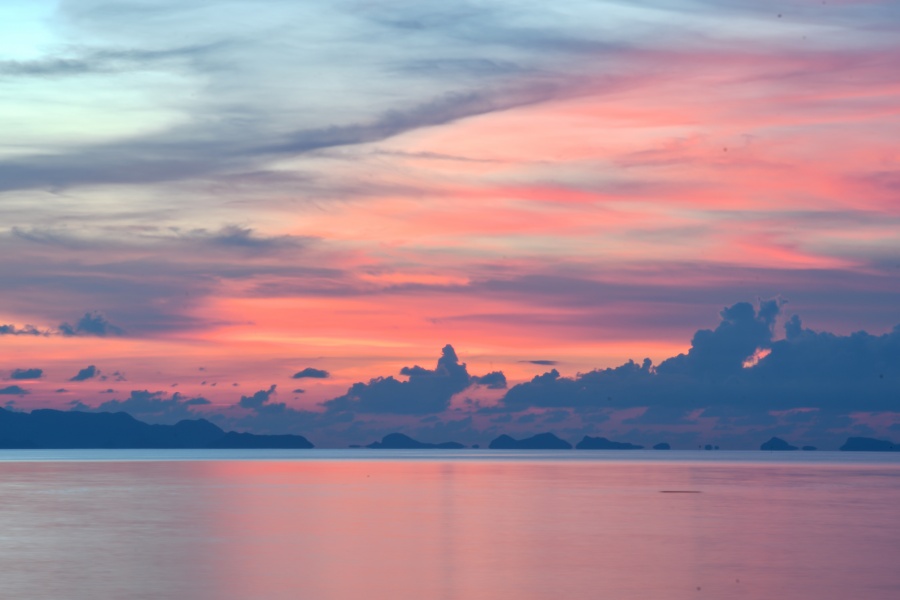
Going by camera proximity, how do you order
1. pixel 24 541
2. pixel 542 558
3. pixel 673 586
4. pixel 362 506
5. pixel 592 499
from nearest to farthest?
1. pixel 673 586
2. pixel 542 558
3. pixel 24 541
4. pixel 362 506
5. pixel 592 499

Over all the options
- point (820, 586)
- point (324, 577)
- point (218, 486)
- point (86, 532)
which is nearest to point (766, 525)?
point (820, 586)

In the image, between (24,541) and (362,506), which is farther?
(362,506)

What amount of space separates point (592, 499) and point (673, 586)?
61.3 m

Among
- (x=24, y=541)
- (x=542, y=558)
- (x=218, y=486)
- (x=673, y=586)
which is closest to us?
(x=673, y=586)

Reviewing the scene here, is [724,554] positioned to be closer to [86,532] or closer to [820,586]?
[820,586]

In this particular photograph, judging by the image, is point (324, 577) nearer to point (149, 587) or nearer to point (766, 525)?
point (149, 587)

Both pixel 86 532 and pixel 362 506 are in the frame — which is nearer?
pixel 86 532

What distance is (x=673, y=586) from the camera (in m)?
48.0

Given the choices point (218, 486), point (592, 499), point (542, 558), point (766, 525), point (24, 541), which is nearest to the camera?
point (542, 558)

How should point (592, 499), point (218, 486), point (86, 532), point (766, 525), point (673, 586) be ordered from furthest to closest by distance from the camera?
point (218, 486) < point (592, 499) < point (766, 525) < point (86, 532) < point (673, 586)

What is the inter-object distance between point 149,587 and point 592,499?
66100 mm

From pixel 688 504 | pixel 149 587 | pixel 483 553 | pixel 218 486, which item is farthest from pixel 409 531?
pixel 218 486

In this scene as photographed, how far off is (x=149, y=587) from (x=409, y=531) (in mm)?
26219

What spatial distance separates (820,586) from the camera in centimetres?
4919
